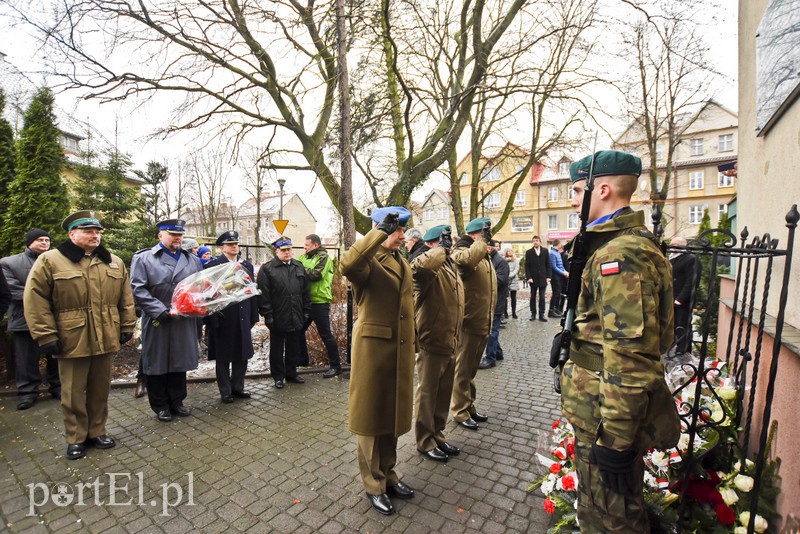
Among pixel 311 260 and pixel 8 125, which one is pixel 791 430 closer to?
pixel 311 260

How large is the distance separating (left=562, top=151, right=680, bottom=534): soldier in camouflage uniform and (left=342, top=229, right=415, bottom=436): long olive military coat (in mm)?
1240

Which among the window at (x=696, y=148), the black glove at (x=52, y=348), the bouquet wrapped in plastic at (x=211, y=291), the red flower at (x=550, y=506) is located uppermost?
the window at (x=696, y=148)

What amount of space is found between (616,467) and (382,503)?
1.79 metres

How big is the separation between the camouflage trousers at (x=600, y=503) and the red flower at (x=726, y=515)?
722 millimetres

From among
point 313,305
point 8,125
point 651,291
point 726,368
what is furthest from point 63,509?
point 8,125

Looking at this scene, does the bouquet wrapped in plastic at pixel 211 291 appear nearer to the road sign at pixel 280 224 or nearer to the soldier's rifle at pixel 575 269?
the soldier's rifle at pixel 575 269

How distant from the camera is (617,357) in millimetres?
1713

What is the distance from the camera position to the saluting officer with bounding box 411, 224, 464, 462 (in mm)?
3682

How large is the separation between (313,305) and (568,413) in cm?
468

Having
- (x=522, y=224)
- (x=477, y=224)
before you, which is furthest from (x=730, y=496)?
(x=522, y=224)

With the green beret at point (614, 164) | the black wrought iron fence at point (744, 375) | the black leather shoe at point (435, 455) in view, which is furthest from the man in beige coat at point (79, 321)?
A: the black wrought iron fence at point (744, 375)

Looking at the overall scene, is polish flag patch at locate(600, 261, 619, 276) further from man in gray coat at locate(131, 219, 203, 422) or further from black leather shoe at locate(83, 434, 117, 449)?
black leather shoe at locate(83, 434, 117, 449)

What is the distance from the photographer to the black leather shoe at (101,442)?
389cm

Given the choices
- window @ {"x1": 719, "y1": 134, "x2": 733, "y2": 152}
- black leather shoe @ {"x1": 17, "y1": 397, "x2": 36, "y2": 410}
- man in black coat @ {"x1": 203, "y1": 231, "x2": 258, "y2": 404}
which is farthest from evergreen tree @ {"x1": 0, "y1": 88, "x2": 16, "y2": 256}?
window @ {"x1": 719, "y1": 134, "x2": 733, "y2": 152}
